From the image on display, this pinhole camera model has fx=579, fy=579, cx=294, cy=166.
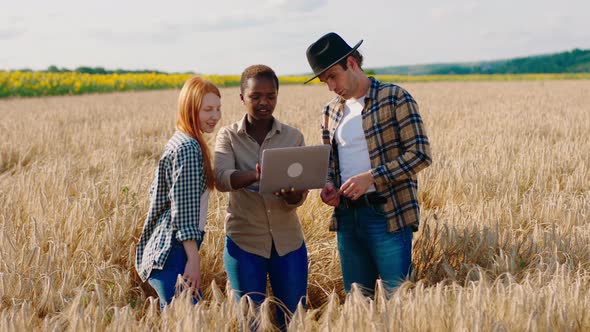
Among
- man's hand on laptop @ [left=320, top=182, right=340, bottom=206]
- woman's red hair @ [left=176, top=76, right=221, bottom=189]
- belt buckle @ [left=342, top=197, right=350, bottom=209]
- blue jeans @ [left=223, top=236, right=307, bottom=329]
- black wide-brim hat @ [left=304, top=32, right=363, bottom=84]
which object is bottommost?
blue jeans @ [left=223, top=236, right=307, bottom=329]

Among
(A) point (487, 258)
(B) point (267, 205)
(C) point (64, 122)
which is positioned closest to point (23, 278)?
(B) point (267, 205)

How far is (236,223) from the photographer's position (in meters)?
2.64

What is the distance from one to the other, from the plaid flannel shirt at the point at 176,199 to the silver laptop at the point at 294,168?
0.90 ft

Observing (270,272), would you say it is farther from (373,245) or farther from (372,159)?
(372,159)

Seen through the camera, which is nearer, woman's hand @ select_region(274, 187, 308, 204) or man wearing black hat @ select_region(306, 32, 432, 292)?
woman's hand @ select_region(274, 187, 308, 204)

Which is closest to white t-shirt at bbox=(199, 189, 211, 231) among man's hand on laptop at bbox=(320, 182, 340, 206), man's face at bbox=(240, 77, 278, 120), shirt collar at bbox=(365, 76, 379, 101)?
man's face at bbox=(240, 77, 278, 120)

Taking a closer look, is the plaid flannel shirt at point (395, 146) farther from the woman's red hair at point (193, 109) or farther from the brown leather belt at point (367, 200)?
the woman's red hair at point (193, 109)

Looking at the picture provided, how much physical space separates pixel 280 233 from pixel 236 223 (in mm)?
208

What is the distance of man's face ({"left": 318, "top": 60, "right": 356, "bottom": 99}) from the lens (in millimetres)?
2617

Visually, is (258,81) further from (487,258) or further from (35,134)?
(35,134)

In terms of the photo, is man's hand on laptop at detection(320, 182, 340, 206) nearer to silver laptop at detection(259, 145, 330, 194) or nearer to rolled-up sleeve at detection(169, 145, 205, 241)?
silver laptop at detection(259, 145, 330, 194)

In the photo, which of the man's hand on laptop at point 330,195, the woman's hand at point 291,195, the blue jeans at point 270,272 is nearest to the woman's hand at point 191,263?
the blue jeans at point 270,272

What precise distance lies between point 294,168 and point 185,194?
0.46 m

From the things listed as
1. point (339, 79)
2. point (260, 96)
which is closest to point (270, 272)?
point (260, 96)
